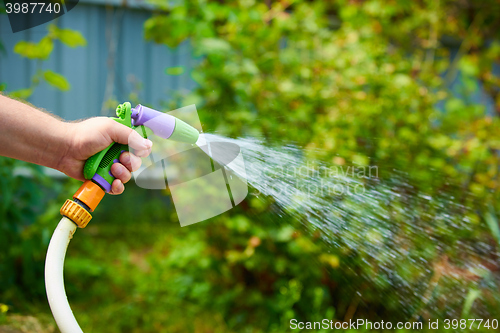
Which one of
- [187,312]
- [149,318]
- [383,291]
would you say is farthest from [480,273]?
[149,318]

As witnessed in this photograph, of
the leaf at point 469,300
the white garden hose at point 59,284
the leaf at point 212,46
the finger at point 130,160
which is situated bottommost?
the leaf at point 469,300

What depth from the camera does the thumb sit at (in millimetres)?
882

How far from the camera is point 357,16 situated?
2641 millimetres

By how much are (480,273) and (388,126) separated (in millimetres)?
935

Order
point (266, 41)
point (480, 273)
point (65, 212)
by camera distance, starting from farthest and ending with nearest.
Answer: point (266, 41)
point (480, 273)
point (65, 212)

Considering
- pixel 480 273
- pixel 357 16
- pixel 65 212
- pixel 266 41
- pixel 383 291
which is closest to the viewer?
pixel 65 212

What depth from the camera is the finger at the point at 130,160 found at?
92 cm

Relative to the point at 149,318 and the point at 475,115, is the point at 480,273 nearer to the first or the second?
the point at 475,115

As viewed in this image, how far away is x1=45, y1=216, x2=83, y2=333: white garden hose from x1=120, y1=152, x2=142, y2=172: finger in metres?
0.18
